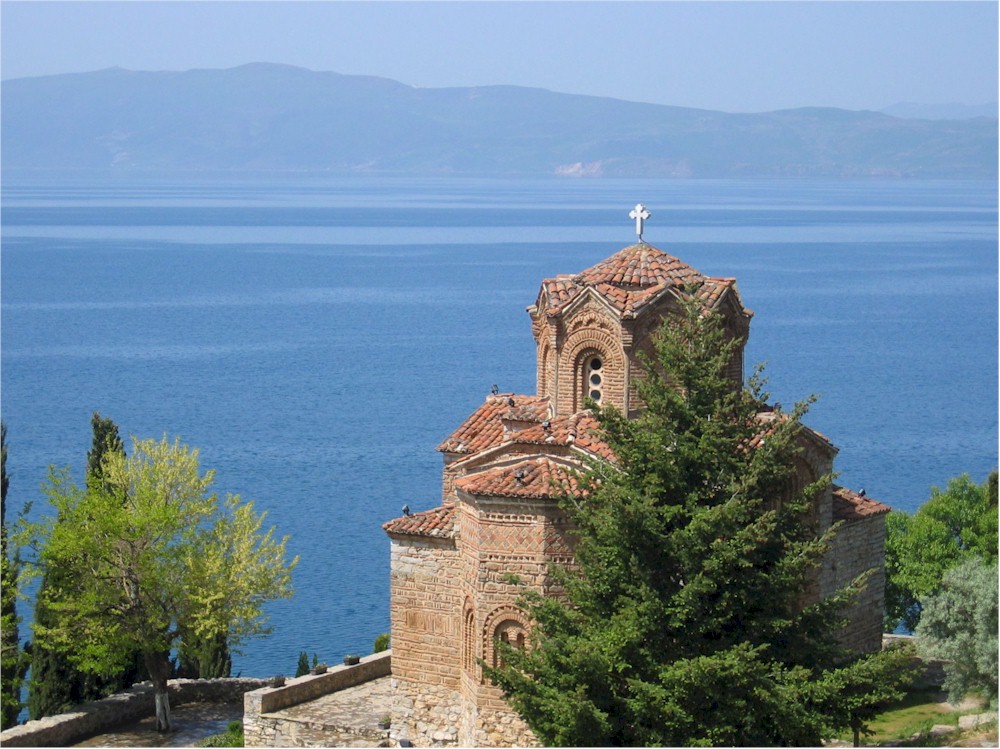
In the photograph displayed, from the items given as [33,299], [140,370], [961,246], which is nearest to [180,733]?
[140,370]

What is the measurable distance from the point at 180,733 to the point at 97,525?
358 centimetres

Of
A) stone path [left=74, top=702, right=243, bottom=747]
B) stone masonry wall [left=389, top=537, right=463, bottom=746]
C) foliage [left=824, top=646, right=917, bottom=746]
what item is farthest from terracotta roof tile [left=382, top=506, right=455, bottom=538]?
foliage [left=824, top=646, right=917, bottom=746]

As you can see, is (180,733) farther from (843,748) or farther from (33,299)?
(33,299)

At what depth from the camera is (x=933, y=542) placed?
103 feet

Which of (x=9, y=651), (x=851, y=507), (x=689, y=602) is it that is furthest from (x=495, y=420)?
(x=9, y=651)

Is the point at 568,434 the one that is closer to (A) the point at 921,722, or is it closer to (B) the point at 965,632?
(B) the point at 965,632

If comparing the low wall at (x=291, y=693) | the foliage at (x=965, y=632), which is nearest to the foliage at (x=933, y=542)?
the foliage at (x=965, y=632)

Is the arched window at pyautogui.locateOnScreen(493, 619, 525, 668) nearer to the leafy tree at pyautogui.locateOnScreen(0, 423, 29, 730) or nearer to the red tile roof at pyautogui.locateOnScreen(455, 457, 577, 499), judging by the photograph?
the red tile roof at pyautogui.locateOnScreen(455, 457, 577, 499)

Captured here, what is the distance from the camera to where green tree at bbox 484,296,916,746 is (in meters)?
19.2

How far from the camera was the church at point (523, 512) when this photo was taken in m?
21.8

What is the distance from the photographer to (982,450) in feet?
206

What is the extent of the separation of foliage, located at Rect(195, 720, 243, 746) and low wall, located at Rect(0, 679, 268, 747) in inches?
71.3

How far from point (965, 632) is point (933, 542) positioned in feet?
26.5

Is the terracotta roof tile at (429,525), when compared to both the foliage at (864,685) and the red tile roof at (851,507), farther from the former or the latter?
the foliage at (864,685)
